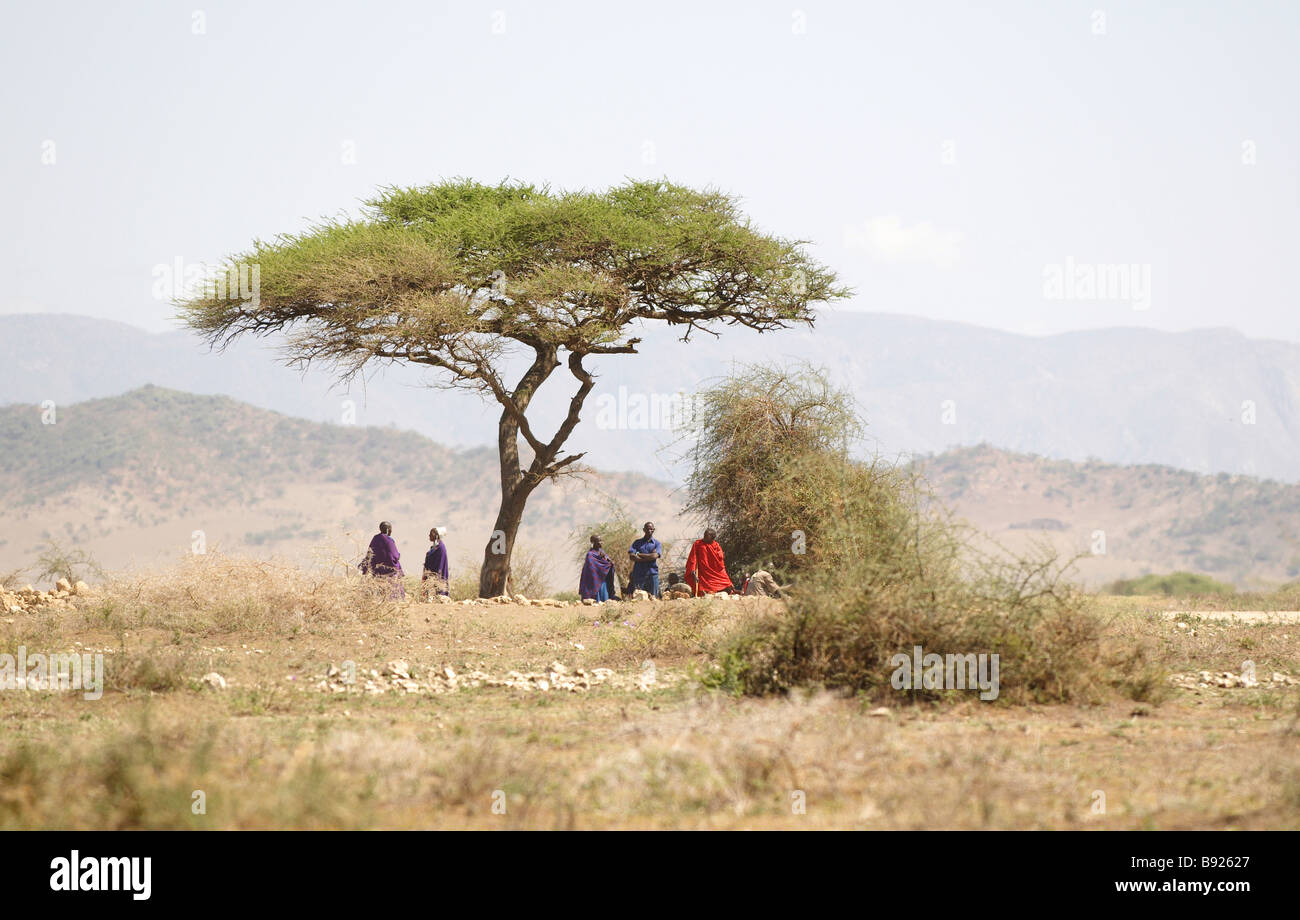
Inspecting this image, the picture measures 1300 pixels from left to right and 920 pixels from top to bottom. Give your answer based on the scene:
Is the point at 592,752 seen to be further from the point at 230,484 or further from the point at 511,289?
the point at 230,484

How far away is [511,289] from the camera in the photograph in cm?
1888

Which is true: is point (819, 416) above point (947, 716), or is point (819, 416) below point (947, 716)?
above

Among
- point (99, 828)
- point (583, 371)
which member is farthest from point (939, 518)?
point (583, 371)

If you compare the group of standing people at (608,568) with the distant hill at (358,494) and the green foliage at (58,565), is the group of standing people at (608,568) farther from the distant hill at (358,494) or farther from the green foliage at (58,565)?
the distant hill at (358,494)

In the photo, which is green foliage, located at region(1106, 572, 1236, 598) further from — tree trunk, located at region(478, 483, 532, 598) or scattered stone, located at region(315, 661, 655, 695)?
scattered stone, located at region(315, 661, 655, 695)

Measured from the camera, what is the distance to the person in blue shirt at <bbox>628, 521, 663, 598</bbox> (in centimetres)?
1708

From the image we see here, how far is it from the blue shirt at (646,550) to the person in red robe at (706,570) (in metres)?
0.94

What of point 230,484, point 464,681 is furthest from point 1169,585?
point 230,484

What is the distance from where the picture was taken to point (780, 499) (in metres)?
17.5

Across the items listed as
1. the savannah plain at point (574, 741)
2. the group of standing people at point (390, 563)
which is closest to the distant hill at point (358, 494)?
the group of standing people at point (390, 563)

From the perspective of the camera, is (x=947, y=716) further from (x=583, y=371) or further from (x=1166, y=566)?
(x=1166, y=566)

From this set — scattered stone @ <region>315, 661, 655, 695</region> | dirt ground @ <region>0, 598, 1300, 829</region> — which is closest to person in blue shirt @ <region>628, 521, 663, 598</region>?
dirt ground @ <region>0, 598, 1300, 829</region>

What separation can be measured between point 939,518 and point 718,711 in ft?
9.52

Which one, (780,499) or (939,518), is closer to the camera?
(939,518)
